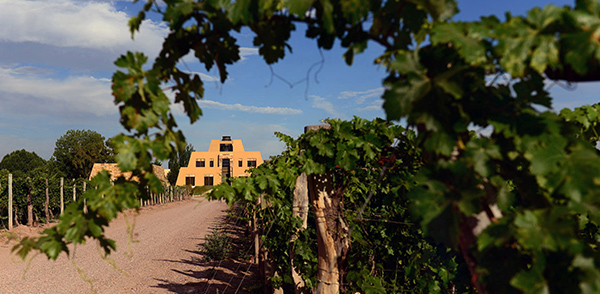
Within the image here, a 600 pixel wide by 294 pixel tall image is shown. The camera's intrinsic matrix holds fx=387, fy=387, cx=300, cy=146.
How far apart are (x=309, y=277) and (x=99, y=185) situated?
11.6ft

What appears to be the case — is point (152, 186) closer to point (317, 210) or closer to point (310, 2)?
point (310, 2)

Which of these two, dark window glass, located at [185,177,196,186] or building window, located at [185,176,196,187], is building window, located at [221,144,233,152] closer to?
building window, located at [185,176,196,187]

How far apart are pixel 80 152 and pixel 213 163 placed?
14906 millimetres

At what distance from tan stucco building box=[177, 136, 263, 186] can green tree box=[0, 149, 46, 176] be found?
1933 centimetres

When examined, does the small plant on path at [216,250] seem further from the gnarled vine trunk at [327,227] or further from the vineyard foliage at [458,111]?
the vineyard foliage at [458,111]

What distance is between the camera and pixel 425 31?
4.82 ft

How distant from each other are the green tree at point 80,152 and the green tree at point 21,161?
798cm

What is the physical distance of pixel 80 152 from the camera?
4219 centimetres

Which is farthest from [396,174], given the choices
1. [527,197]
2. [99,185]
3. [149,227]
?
[149,227]

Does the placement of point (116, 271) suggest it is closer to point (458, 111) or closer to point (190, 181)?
point (458, 111)

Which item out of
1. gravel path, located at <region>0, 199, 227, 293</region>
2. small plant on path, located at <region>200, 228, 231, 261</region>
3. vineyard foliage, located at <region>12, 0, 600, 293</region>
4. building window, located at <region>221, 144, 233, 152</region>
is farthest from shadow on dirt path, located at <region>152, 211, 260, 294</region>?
building window, located at <region>221, 144, 233, 152</region>

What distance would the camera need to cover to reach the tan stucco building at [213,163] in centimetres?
4797

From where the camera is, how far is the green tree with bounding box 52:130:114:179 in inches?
1661

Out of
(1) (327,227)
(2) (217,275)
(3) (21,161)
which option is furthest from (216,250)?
(3) (21,161)
